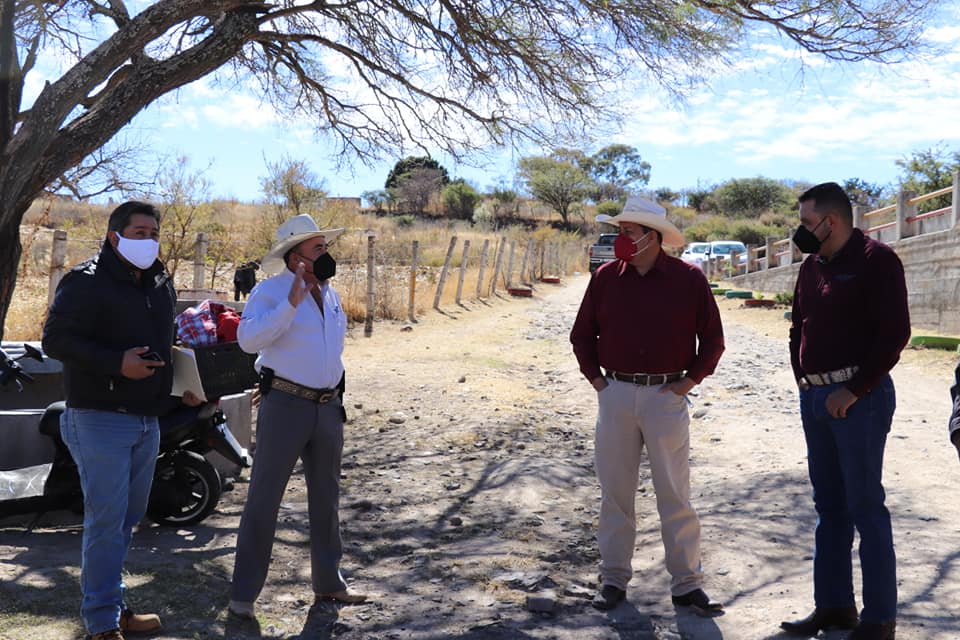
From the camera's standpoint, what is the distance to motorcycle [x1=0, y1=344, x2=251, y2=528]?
18.5 ft

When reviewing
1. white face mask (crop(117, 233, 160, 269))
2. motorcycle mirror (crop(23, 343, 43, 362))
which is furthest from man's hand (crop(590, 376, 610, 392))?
motorcycle mirror (crop(23, 343, 43, 362))

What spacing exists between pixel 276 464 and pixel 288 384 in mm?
390

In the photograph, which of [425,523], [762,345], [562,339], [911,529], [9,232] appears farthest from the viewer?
[562,339]

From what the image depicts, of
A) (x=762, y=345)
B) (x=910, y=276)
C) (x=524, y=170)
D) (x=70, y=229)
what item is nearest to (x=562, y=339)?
(x=762, y=345)

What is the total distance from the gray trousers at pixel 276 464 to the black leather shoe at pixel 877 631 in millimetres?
2542

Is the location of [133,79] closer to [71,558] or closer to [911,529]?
[71,558]

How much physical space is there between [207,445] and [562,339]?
41.8 ft

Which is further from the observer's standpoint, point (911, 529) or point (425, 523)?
point (425, 523)

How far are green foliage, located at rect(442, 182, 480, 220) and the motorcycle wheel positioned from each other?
68.8m

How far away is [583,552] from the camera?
5.95 m

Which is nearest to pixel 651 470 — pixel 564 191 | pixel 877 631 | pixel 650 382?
pixel 650 382

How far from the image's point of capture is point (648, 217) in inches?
185

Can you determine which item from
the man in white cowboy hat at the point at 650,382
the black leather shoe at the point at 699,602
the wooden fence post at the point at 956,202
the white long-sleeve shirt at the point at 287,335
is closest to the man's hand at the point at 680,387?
the man in white cowboy hat at the point at 650,382

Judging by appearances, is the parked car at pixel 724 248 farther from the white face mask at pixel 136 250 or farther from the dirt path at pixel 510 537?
the white face mask at pixel 136 250
